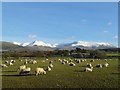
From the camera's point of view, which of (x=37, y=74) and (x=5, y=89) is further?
(x=37, y=74)

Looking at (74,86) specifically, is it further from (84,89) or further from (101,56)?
(101,56)

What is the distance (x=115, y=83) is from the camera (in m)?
25.2

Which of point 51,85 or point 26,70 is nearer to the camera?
point 51,85

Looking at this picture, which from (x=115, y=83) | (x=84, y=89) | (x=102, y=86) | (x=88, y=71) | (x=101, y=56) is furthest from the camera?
(x=101, y=56)

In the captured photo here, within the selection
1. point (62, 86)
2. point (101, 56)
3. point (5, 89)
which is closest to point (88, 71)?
point (62, 86)

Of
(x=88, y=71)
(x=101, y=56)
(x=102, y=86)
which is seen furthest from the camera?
(x=101, y=56)

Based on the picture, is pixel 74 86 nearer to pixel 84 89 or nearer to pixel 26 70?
pixel 84 89

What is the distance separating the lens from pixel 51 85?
78.6ft

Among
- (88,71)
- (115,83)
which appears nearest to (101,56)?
(88,71)

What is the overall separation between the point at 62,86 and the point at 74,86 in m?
0.94

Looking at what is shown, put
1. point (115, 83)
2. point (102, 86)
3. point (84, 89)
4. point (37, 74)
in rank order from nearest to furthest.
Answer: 1. point (84, 89)
2. point (102, 86)
3. point (115, 83)
4. point (37, 74)

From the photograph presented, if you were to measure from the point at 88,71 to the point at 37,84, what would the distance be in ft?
43.5

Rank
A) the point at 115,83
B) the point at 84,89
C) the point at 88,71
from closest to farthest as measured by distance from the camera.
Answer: the point at 84,89 → the point at 115,83 → the point at 88,71

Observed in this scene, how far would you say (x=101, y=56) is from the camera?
3819 inches
